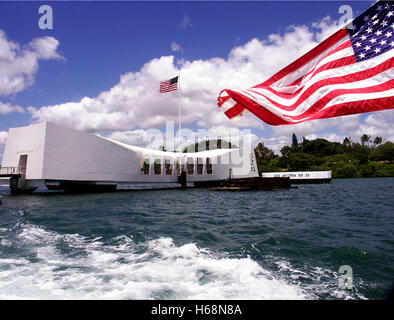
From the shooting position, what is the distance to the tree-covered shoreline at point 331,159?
2948 inches

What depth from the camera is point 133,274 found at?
433cm

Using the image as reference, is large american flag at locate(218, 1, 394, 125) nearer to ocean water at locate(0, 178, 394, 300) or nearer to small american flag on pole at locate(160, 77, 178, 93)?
ocean water at locate(0, 178, 394, 300)

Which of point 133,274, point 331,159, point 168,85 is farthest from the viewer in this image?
point 331,159

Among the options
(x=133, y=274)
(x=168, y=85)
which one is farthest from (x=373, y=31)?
(x=168, y=85)

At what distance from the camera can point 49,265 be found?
187 inches

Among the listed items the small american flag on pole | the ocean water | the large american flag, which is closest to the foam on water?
the ocean water

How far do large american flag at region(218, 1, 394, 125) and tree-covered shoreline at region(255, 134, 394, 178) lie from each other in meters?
76.5

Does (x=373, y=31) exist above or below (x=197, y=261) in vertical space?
above

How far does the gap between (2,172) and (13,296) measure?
25869 mm

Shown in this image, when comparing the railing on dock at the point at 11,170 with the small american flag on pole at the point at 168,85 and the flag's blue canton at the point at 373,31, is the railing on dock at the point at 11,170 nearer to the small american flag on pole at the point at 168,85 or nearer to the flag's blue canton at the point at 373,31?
the small american flag on pole at the point at 168,85

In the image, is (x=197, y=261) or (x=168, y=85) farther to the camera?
(x=168, y=85)

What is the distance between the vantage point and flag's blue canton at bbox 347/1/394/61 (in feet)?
11.2

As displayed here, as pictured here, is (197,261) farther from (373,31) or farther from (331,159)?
(331,159)

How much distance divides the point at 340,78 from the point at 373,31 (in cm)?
67
